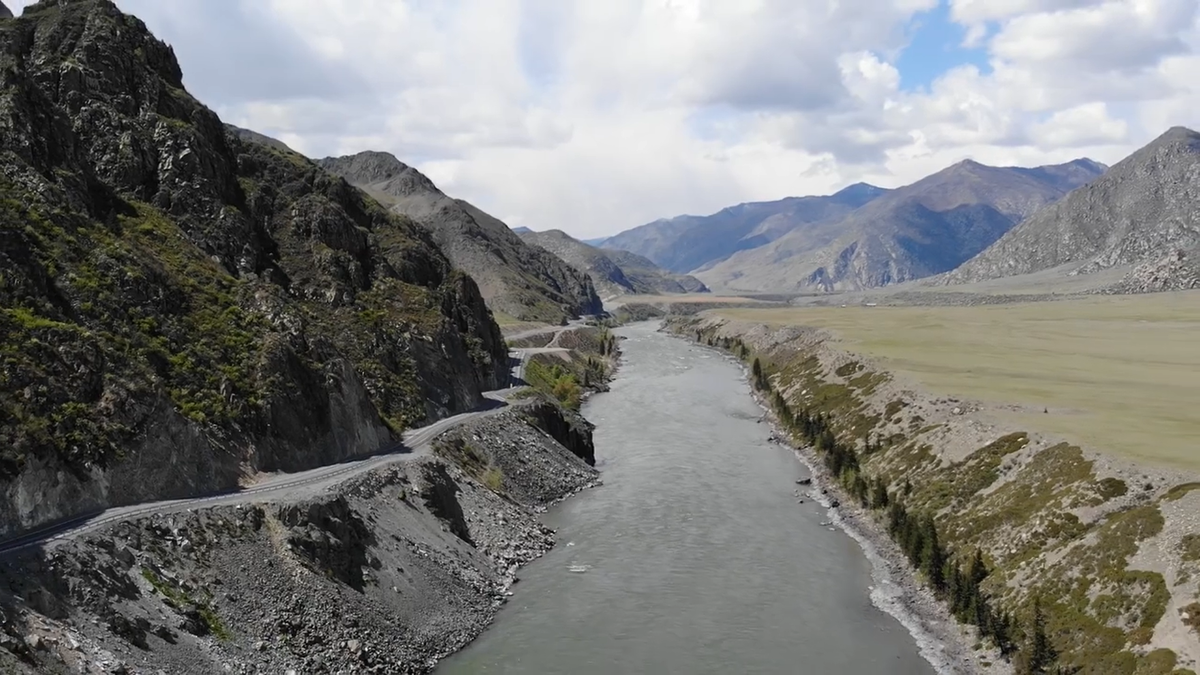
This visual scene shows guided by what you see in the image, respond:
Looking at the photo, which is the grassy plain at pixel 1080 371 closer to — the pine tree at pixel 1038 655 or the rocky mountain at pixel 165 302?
the pine tree at pixel 1038 655

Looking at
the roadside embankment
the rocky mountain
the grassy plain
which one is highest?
the rocky mountain

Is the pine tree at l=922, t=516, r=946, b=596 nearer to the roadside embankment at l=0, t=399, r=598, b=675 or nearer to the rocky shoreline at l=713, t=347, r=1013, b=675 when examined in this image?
the rocky shoreline at l=713, t=347, r=1013, b=675

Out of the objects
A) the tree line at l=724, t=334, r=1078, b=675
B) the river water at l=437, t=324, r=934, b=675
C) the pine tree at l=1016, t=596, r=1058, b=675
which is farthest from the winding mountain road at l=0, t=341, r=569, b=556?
the pine tree at l=1016, t=596, r=1058, b=675

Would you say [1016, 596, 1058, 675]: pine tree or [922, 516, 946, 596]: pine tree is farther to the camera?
[922, 516, 946, 596]: pine tree

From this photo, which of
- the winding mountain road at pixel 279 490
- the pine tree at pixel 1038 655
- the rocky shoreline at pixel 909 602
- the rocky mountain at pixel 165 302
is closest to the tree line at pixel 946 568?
the pine tree at pixel 1038 655

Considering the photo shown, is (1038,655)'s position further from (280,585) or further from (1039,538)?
Answer: (280,585)
